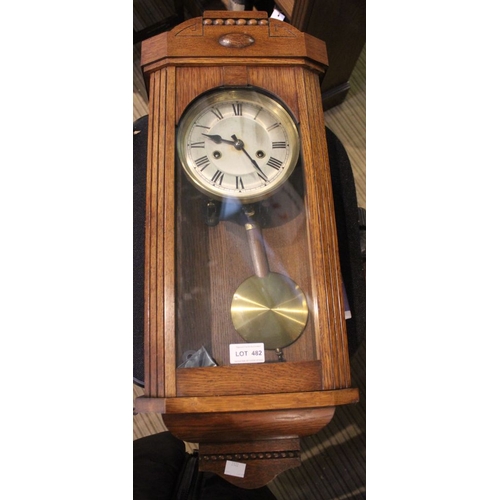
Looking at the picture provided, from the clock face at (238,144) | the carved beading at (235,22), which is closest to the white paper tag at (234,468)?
the clock face at (238,144)

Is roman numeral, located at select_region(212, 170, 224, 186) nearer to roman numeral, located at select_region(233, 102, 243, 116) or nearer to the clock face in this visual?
the clock face

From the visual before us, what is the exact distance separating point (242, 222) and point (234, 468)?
1.29 ft

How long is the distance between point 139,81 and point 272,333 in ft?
3.23

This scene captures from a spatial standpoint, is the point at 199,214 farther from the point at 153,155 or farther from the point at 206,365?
the point at 206,365

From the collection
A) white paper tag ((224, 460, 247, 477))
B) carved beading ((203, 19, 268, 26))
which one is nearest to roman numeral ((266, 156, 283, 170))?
carved beading ((203, 19, 268, 26))

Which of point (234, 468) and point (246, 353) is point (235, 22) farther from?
point (234, 468)

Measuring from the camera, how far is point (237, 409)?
648mm

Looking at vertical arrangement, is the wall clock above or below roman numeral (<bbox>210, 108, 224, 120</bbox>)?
below

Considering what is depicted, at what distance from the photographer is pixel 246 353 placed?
2.33 ft

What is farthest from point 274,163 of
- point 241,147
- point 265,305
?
point 265,305

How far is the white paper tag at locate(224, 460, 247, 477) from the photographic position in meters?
0.74

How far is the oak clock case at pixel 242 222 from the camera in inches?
28.8

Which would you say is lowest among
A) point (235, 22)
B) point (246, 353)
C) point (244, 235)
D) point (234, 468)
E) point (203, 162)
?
point (234, 468)

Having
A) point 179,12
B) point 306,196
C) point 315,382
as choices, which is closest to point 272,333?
point 315,382
